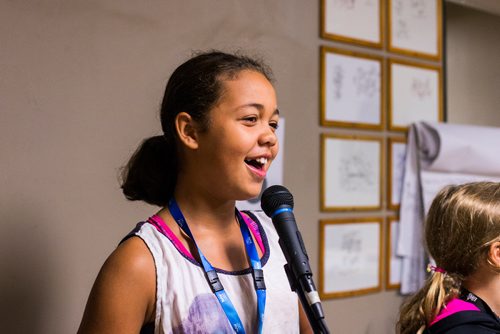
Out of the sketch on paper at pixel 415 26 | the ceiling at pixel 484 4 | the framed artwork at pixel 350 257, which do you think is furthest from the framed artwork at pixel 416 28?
the framed artwork at pixel 350 257

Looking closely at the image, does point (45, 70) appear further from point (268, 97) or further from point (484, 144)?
point (484, 144)

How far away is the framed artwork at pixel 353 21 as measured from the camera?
2.04 meters

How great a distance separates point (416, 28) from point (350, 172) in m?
0.69

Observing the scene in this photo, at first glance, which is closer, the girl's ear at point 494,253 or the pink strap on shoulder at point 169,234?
the pink strap on shoulder at point 169,234

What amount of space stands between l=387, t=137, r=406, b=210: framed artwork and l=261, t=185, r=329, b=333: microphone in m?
1.37

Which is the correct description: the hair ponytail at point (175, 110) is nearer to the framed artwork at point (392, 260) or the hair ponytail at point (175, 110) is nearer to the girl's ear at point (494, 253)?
the girl's ear at point (494, 253)

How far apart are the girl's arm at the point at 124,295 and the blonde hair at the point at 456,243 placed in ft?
2.21

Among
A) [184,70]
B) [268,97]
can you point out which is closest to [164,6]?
[184,70]

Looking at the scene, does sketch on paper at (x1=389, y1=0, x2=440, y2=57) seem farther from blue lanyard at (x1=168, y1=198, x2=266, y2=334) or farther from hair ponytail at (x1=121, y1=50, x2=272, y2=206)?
blue lanyard at (x1=168, y1=198, x2=266, y2=334)

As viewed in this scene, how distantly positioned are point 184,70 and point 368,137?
1.23 m

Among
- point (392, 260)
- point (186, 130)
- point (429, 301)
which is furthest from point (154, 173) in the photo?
point (392, 260)

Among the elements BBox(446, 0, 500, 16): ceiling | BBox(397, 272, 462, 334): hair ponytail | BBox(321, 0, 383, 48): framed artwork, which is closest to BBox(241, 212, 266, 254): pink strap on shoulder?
BBox(397, 272, 462, 334): hair ponytail

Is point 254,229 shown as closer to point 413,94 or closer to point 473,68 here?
point 413,94

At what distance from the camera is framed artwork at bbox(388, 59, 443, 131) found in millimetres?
2238
